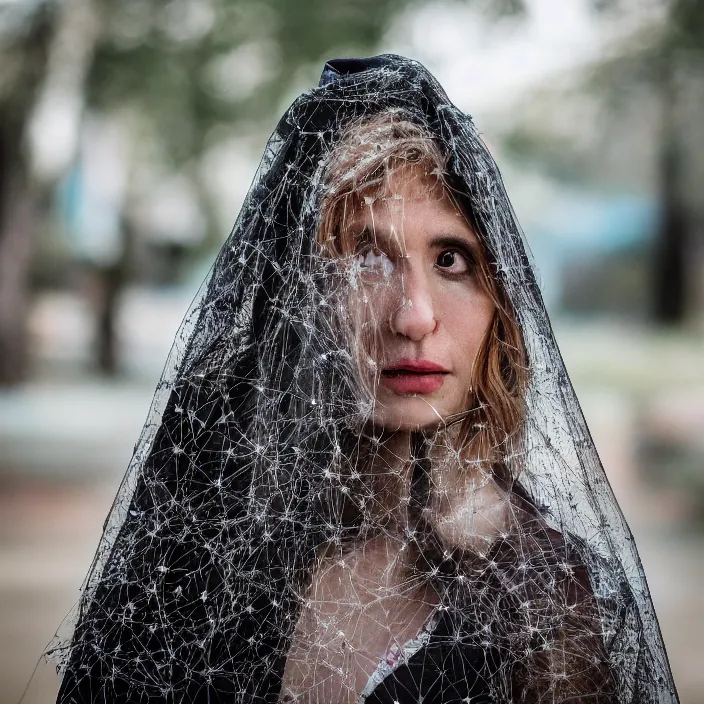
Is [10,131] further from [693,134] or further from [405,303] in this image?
[405,303]

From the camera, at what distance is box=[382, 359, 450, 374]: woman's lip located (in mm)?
1144

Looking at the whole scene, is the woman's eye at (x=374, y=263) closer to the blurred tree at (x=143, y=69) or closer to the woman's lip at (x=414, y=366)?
the woman's lip at (x=414, y=366)

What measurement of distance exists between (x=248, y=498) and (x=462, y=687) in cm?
36

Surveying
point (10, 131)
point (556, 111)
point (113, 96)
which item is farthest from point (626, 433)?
point (10, 131)

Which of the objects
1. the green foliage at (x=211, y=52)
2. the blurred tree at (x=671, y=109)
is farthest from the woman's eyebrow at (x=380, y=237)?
the green foliage at (x=211, y=52)

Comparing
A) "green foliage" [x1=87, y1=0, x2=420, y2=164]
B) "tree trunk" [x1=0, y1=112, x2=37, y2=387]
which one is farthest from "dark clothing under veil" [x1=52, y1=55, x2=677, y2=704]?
"tree trunk" [x1=0, y1=112, x2=37, y2=387]

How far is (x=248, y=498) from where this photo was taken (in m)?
1.15

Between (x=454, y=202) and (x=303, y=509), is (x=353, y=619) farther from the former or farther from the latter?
(x=454, y=202)

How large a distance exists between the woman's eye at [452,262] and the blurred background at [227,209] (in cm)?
285

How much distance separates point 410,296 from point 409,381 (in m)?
0.11

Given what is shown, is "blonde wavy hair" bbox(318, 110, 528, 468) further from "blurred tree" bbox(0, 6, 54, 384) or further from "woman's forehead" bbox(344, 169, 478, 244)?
"blurred tree" bbox(0, 6, 54, 384)

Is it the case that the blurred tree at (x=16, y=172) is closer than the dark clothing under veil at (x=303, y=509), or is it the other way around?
the dark clothing under veil at (x=303, y=509)

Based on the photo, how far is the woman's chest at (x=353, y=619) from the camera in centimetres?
113

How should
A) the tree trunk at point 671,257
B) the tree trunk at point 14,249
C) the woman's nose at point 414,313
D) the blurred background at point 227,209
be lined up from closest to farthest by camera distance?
the woman's nose at point 414,313, the blurred background at point 227,209, the tree trunk at point 14,249, the tree trunk at point 671,257
